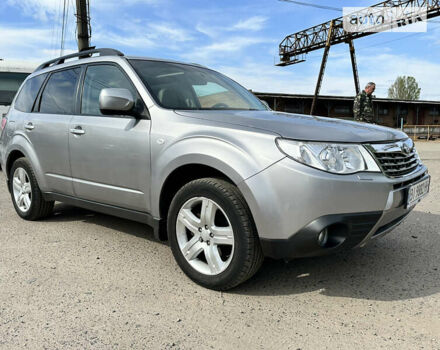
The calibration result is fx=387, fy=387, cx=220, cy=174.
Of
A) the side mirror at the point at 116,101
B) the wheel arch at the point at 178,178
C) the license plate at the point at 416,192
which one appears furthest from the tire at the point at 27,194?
the license plate at the point at 416,192

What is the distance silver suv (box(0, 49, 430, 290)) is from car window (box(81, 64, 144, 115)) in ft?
0.04

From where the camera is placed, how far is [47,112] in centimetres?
399

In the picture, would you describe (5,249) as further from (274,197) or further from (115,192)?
(274,197)

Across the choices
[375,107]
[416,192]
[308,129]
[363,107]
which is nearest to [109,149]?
[308,129]

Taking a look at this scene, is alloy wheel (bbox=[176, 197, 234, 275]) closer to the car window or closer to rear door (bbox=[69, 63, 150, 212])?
rear door (bbox=[69, 63, 150, 212])

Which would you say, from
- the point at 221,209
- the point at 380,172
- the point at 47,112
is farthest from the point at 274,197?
the point at 47,112

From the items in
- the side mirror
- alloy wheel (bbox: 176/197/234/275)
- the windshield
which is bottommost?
alloy wheel (bbox: 176/197/234/275)

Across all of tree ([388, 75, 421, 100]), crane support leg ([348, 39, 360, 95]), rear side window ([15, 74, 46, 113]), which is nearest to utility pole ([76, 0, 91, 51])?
rear side window ([15, 74, 46, 113])

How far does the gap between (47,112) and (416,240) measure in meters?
3.89

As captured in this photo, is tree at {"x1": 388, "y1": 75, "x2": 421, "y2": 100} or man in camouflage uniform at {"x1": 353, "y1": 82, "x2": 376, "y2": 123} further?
tree at {"x1": 388, "y1": 75, "x2": 421, "y2": 100}

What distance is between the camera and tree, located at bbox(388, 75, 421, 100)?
247 feet

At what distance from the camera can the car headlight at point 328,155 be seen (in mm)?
2223

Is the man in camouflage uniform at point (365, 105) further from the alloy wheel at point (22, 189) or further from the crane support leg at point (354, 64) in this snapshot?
the crane support leg at point (354, 64)

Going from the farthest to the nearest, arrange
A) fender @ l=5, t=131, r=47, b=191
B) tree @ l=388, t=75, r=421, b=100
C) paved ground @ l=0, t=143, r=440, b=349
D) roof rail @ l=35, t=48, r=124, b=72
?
tree @ l=388, t=75, r=421, b=100 < fender @ l=5, t=131, r=47, b=191 < roof rail @ l=35, t=48, r=124, b=72 < paved ground @ l=0, t=143, r=440, b=349
